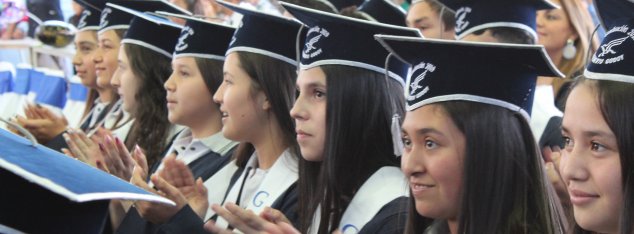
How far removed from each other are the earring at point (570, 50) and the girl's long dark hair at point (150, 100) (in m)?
1.78

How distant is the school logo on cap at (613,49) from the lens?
2.48 m

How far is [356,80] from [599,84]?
1.04 metres

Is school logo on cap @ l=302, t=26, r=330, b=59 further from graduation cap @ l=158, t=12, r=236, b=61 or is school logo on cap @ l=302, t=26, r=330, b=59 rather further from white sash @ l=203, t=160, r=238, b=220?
graduation cap @ l=158, t=12, r=236, b=61

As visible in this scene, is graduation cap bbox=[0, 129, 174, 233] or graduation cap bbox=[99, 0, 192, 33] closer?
graduation cap bbox=[0, 129, 174, 233]

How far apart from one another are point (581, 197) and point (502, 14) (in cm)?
204

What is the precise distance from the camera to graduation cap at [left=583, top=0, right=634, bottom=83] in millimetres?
2452

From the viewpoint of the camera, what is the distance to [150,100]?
17.3ft

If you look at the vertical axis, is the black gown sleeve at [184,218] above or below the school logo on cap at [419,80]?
below

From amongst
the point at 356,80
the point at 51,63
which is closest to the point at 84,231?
the point at 356,80

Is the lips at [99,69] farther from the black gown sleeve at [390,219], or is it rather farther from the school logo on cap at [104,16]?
the black gown sleeve at [390,219]

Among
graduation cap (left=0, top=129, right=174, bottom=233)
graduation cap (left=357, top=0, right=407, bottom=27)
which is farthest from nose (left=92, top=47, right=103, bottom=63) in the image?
graduation cap (left=0, top=129, right=174, bottom=233)

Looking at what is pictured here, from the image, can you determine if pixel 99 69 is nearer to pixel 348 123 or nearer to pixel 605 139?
pixel 348 123

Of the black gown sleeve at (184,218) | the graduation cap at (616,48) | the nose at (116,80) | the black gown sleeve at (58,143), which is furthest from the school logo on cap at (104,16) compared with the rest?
the graduation cap at (616,48)

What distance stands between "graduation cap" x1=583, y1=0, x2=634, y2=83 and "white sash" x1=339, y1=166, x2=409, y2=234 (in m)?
0.86
